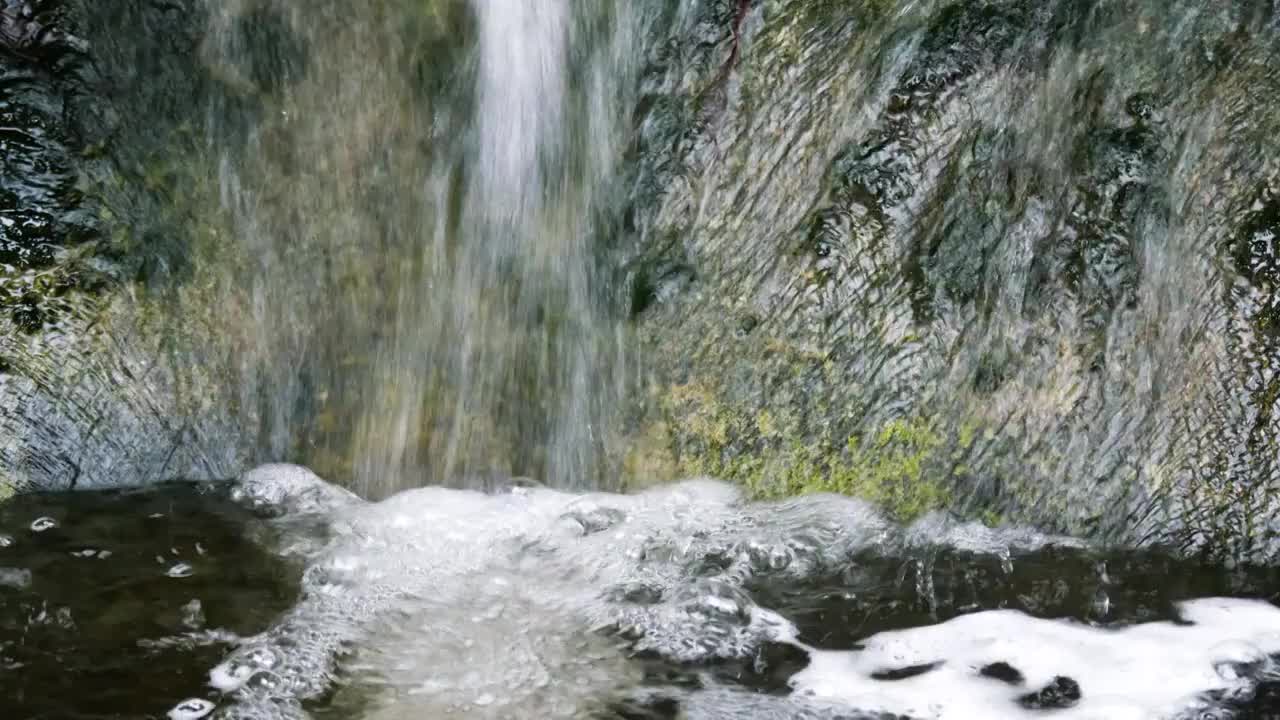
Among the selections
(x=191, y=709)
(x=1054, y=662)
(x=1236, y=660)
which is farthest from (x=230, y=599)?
(x=1236, y=660)

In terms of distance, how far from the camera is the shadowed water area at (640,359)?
2859 mm

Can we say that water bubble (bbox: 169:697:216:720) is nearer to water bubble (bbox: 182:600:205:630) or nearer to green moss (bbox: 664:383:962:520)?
water bubble (bbox: 182:600:205:630)

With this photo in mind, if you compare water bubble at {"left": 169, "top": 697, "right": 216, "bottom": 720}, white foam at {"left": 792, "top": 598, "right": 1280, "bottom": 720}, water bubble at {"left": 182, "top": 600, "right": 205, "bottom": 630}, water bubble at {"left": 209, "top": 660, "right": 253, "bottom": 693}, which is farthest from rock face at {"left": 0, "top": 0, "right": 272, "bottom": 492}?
white foam at {"left": 792, "top": 598, "right": 1280, "bottom": 720}

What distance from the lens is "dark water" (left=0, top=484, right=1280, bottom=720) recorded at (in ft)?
8.66

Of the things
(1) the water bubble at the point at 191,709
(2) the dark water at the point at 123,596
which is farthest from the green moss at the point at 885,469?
(1) the water bubble at the point at 191,709

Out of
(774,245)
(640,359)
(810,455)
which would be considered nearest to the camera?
(810,455)

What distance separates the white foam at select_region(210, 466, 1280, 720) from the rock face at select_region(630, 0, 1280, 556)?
0.24m

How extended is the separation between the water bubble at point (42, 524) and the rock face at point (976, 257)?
1820 mm

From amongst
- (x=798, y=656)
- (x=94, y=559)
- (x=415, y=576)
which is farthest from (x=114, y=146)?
(x=798, y=656)

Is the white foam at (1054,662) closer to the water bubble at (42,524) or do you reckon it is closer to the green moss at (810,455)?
the green moss at (810,455)

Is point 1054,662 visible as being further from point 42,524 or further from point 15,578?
point 42,524

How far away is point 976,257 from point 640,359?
3.60 ft

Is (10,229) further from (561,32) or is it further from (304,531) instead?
(561,32)

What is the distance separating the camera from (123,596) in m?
3.06
